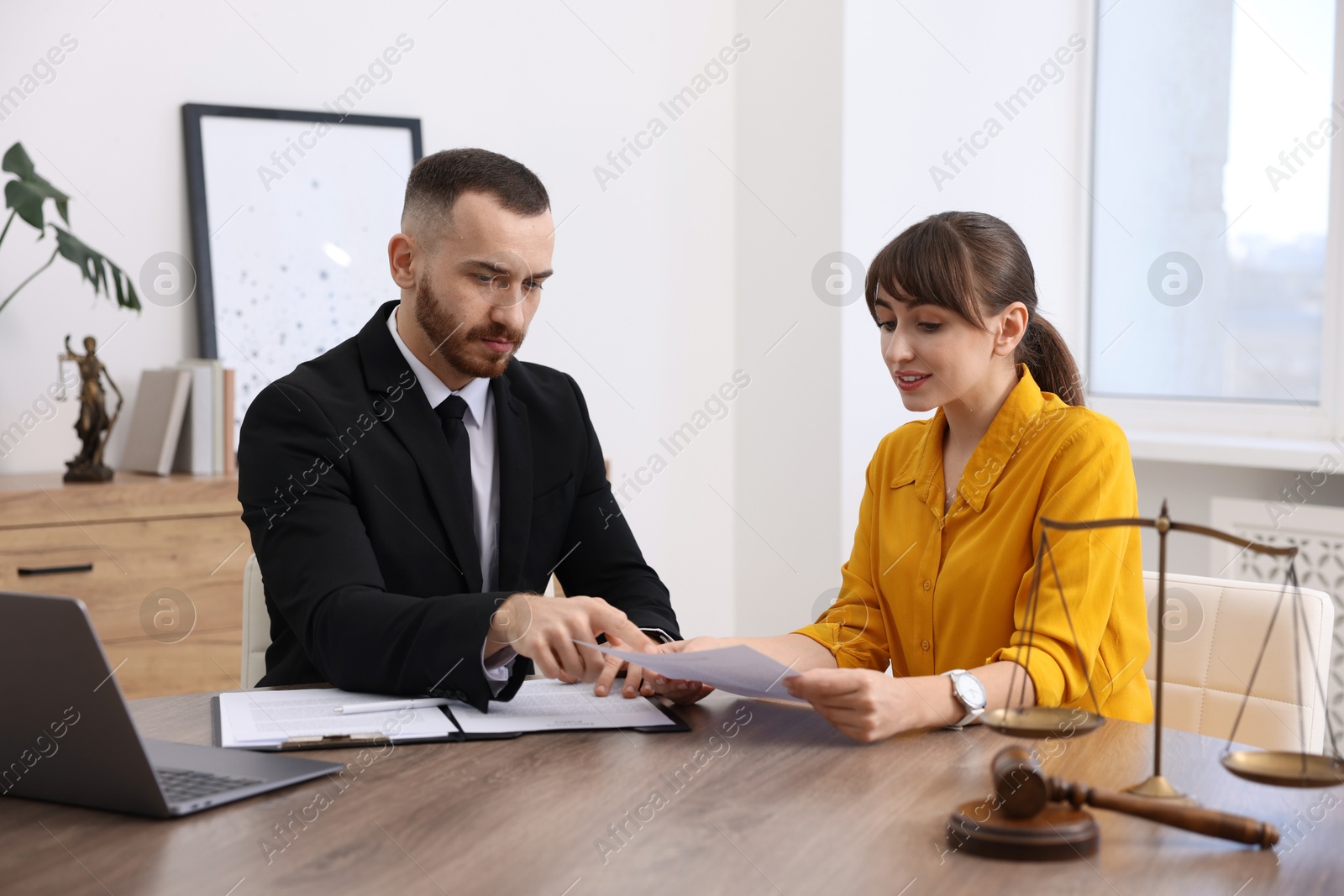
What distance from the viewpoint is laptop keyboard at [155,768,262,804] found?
47.1 inches

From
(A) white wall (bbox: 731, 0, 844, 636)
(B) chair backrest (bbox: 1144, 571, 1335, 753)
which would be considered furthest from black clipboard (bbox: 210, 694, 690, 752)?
(A) white wall (bbox: 731, 0, 844, 636)

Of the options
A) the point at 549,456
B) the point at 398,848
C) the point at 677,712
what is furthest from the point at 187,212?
the point at 398,848

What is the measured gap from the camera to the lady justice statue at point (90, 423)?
2986mm

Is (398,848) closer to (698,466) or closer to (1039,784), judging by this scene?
(1039,784)

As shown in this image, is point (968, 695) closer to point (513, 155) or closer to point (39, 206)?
point (39, 206)

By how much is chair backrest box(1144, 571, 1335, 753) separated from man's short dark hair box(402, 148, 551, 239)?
3.82 ft

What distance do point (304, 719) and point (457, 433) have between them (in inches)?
25.1

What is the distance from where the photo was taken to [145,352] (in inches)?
130

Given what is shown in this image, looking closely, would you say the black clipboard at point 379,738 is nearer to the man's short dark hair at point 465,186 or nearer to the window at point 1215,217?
the man's short dark hair at point 465,186

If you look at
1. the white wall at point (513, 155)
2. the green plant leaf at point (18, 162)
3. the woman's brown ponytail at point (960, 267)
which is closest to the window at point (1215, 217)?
the white wall at point (513, 155)

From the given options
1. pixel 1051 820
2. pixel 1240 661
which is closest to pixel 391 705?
pixel 1051 820

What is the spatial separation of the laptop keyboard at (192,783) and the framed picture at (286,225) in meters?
2.14

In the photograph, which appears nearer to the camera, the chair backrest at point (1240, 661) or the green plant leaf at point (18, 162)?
the chair backrest at point (1240, 661)

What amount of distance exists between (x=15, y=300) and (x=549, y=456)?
177cm
